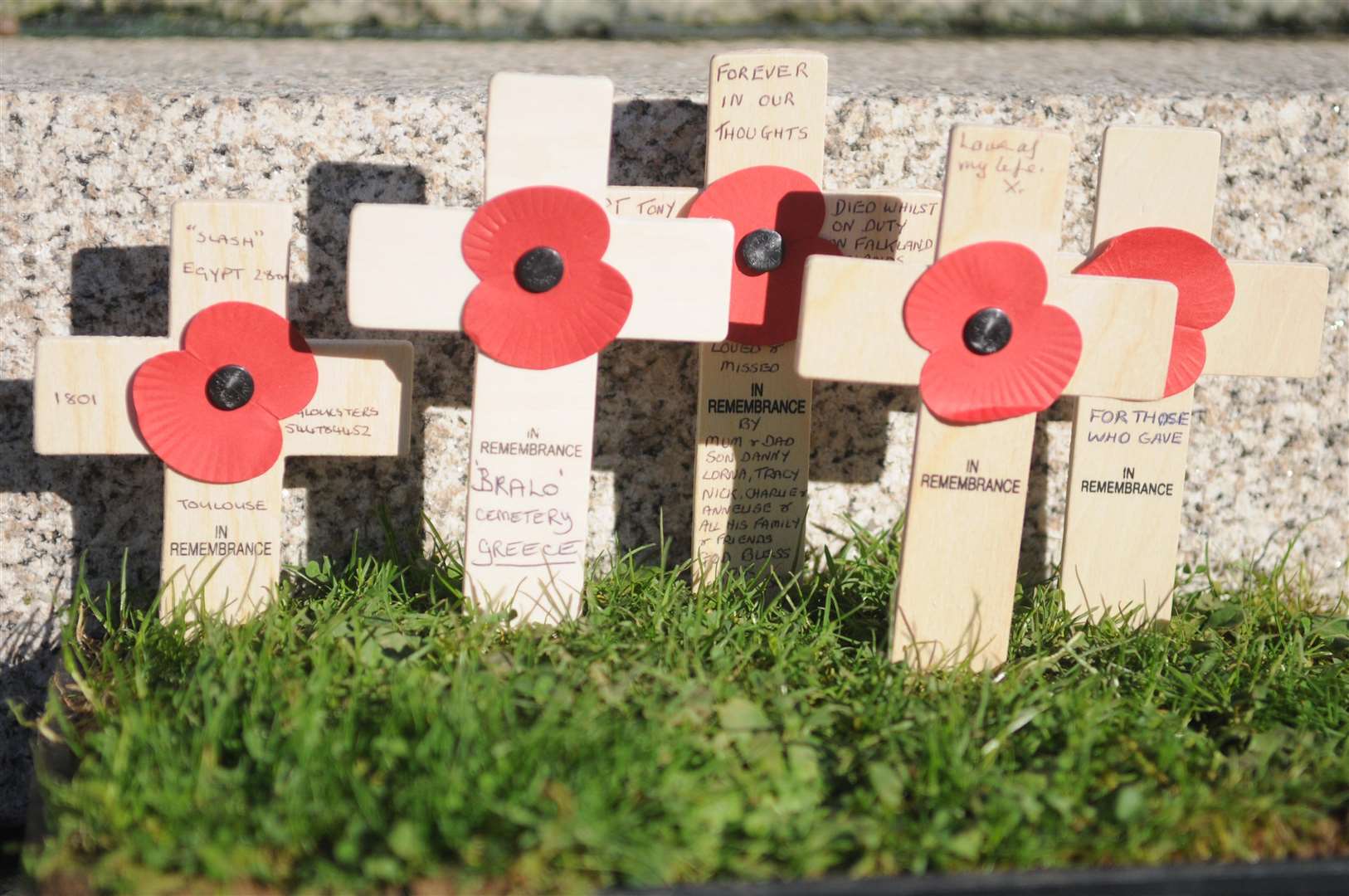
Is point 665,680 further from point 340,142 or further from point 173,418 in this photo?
point 340,142

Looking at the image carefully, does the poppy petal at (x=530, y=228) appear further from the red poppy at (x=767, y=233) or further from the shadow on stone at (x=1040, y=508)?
the shadow on stone at (x=1040, y=508)

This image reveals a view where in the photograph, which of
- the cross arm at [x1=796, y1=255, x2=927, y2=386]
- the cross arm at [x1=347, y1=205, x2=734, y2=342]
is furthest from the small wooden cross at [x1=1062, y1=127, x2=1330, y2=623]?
the cross arm at [x1=347, y1=205, x2=734, y2=342]

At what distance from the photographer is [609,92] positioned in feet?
4.87

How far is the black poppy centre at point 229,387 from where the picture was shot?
155 centimetres

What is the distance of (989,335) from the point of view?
Result: 1502 mm

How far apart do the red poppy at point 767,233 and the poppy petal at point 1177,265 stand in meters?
0.40

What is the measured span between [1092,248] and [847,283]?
43 cm

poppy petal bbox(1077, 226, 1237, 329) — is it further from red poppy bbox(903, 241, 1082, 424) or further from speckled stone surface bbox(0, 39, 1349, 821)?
speckled stone surface bbox(0, 39, 1349, 821)

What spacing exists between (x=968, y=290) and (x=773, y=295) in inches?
12.1

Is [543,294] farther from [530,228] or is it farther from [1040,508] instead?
[1040,508]

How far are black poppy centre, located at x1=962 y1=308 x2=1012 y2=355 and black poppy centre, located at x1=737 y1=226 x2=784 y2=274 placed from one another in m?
0.31

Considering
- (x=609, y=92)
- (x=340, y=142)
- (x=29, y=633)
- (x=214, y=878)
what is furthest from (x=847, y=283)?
(x=29, y=633)

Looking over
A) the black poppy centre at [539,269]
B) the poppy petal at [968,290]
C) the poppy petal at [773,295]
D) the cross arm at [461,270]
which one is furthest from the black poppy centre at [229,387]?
the poppy petal at [968,290]

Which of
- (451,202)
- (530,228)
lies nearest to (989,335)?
(530,228)
